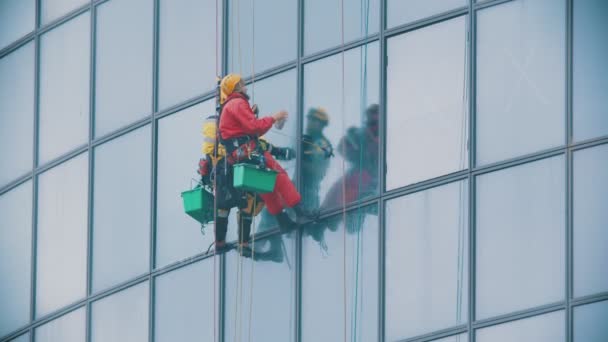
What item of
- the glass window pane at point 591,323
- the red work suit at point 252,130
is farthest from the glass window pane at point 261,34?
the glass window pane at point 591,323

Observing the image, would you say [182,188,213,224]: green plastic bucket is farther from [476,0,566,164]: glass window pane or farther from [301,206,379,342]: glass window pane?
[476,0,566,164]: glass window pane

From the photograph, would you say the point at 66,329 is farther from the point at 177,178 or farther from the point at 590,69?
the point at 590,69

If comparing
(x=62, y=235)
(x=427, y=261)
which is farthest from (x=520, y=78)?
(x=62, y=235)

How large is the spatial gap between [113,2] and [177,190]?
10.2 feet

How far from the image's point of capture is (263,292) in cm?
2705

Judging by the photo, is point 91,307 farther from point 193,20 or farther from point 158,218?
point 193,20

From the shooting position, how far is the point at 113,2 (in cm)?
3006

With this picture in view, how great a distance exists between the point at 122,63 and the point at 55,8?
2.01 metres

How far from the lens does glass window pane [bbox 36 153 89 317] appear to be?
30016 mm

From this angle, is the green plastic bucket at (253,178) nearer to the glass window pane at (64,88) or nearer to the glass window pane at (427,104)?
the glass window pane at (427,104)

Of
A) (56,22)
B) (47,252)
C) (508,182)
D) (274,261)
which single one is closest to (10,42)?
(56,22)

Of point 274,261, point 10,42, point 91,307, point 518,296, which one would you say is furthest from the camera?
point 10,42

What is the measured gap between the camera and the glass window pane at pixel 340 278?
25.9 meters

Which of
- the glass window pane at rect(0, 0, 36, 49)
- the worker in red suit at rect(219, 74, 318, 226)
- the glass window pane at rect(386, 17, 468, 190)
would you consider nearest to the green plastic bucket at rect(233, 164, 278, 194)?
the worker in red suit at rect(219, 74, 318, 226)
